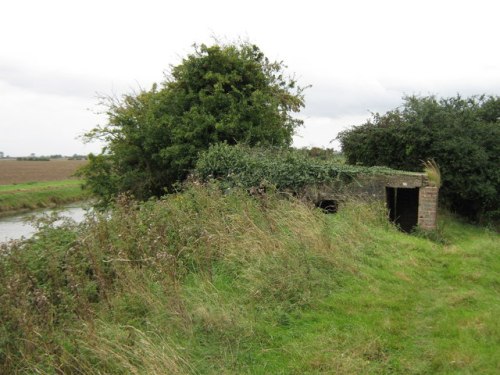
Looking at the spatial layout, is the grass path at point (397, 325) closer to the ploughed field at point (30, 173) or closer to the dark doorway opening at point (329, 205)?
the dark doorway opening at point (329, 205)

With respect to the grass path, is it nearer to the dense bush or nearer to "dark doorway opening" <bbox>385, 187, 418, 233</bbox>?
"dark doorway opening" <bbox>385, 187, 418, 233</bbox>

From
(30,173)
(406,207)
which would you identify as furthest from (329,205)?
(30,173)

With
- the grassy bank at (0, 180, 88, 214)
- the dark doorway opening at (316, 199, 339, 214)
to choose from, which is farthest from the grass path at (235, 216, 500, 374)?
the grassy bank at (0, 180, 88, 214)

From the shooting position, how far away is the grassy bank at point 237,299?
4.07m

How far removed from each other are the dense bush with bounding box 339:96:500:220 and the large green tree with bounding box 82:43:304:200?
366 centimetres

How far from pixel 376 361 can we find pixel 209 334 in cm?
159

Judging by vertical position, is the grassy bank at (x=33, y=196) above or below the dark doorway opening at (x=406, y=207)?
below

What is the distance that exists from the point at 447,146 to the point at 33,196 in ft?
93.5

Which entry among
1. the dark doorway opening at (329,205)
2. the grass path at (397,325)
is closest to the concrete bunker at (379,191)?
the dark doorway opening at (329,205)

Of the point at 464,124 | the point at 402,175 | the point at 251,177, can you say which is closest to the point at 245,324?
the point at 251,177

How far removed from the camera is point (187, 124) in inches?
595

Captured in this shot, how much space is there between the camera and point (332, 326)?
4.66 meters

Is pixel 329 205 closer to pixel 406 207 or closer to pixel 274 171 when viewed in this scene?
pixel 274 171

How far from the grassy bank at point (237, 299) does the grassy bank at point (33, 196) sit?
22454mm
